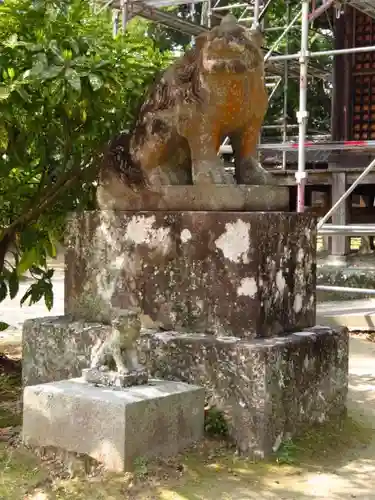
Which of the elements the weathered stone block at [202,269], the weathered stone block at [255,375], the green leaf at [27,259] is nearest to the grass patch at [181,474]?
the weathered stone block at [255,375]

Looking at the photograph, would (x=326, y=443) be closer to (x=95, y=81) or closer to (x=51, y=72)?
(x=95, y=81)

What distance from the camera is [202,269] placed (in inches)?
175

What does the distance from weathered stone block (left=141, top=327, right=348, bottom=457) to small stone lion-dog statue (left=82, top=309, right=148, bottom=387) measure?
0.93ft

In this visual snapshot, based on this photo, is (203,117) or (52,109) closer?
(203,117)

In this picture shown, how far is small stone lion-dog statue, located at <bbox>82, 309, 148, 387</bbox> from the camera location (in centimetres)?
405

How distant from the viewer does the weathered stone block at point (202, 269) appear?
4.34 metres

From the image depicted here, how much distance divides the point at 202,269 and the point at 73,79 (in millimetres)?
1437

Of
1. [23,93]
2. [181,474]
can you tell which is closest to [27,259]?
[23,93]

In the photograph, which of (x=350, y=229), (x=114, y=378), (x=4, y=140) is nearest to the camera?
(x=114, y=378)

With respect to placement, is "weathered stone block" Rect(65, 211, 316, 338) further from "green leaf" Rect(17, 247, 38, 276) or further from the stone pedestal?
"green leaf" Rect(17, 247, 38, 276)

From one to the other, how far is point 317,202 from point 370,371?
38.1 feet

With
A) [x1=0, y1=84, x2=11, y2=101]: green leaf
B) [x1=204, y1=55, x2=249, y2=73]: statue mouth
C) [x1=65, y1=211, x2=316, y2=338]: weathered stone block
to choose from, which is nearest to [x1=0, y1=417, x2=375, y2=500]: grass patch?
[x1=65, y1=211, x2=316, y2=338]: weathered stone block

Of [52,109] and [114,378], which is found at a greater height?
[52,109]

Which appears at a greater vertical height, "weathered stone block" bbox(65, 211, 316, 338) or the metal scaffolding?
the metal scaffolding
